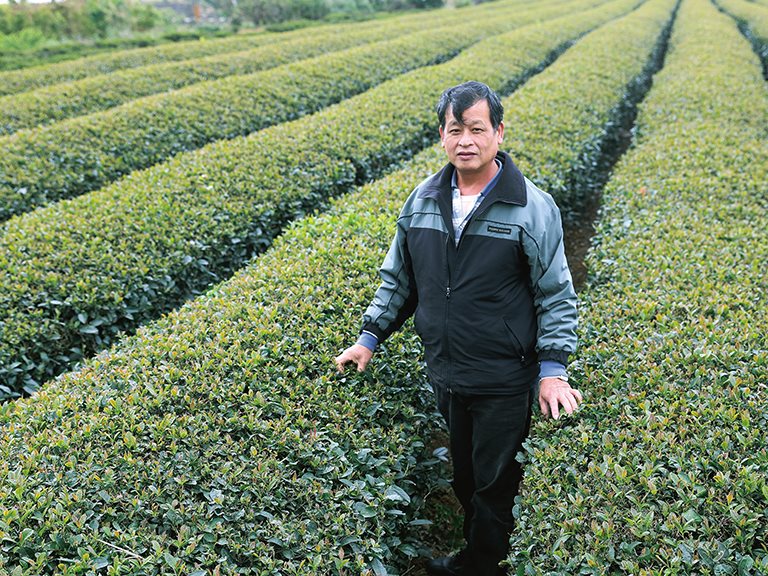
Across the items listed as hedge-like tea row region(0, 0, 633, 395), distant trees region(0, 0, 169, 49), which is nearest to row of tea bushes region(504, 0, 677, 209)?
hedge-like tea row region(0, 0, 633, 395)

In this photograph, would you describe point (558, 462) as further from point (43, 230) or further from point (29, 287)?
point (43, 230)

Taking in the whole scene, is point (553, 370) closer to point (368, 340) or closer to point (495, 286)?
point (495, 286)

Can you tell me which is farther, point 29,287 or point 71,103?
point 71,103

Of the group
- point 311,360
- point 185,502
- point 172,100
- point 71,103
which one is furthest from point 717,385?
point 71,103

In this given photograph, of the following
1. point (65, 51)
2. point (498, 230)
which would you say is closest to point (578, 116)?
point (498, 230)

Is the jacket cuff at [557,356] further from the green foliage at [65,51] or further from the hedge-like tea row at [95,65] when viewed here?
the green foliage at [65,51]

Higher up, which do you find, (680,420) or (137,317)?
(680,420)

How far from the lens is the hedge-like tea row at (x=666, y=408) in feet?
7.10

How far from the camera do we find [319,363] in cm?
326

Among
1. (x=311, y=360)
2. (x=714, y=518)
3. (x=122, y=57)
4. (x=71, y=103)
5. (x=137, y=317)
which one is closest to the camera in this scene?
(x=714, y=518)

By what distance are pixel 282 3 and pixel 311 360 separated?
1498 inches

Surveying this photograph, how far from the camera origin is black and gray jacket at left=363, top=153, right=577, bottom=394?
255 cm

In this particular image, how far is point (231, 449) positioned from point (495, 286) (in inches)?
53.2

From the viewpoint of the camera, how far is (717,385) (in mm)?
2828
